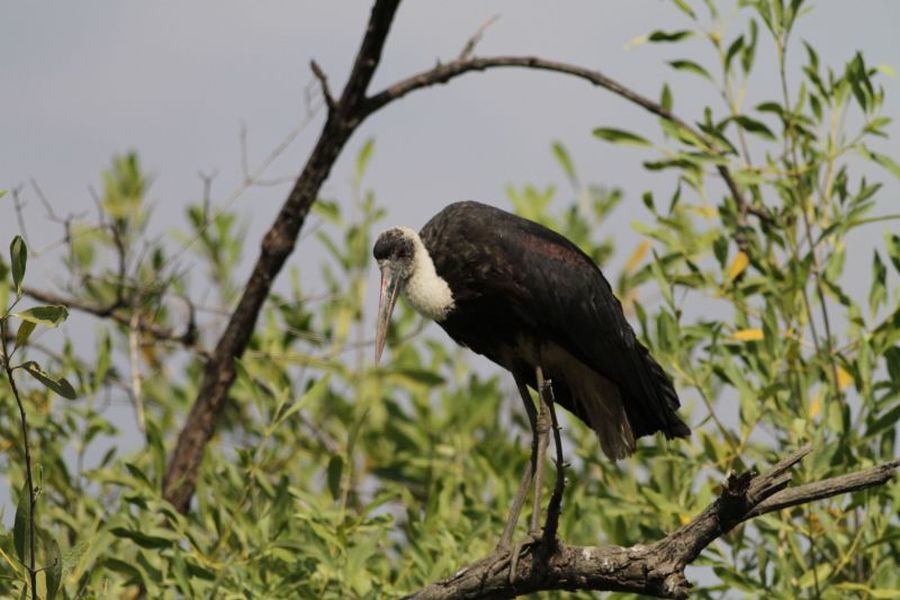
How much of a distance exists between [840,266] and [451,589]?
231cm

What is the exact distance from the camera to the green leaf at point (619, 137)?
696 centimetres

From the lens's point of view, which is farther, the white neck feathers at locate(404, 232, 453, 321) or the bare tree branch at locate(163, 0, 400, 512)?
the bare tree branch at locate(163, 0, 400, 512)

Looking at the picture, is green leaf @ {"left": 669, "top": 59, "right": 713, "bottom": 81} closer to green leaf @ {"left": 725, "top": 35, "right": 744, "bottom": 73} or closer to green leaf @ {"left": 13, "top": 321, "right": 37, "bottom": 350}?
green leaf @ {"left": 725, "top": 35, "right": 744, "bottom": 73}

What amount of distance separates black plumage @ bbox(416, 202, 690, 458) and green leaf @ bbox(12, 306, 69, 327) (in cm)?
264

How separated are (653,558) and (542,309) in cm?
158

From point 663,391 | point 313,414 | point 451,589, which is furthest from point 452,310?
point 313,414

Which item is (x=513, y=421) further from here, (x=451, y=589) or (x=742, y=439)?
(x=451, y=589)

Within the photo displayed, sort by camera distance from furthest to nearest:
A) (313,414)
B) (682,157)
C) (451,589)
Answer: (313,414) < (682,157) < (451,589)

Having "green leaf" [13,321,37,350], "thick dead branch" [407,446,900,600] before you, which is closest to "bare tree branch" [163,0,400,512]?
"thick dead branch" [407,446,900,600]

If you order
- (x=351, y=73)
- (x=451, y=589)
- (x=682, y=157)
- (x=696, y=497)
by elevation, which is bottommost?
(x=451, y=589)

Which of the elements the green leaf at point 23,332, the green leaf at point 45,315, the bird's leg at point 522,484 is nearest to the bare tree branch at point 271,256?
the bird's leg at point 522,484

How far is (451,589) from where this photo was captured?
18.0 ft

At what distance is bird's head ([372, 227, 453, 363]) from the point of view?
6.38 meters

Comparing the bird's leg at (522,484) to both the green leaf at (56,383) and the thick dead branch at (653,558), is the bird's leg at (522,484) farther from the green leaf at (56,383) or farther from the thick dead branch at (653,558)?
the green leaf at (56,383)
